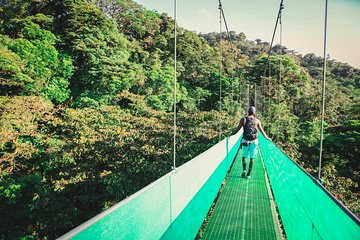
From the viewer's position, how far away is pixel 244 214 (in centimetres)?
228

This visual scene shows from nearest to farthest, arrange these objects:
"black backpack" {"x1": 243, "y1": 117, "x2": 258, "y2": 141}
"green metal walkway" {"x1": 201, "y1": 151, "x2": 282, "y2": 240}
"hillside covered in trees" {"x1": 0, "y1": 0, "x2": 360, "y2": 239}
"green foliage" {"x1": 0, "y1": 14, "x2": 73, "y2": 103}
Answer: "green metal walkway" {"x1": 201, "y1": 151, "x2": 282, "y2": 240} < "black backpack" {"x1": 243, "y1": 117, "x2": 258, "y2": 141} < "hillside covered in trees" {"x1": 0, "y1": 0, "x2": 360, "y2": 239} < "green foliage" {"x1": 0, "y1": 14, "x2": 73, "y2": 103}

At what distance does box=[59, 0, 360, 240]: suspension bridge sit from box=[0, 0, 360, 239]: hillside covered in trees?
3.32 meters

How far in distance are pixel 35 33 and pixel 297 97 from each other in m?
19.9

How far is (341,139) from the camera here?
14.1 meters

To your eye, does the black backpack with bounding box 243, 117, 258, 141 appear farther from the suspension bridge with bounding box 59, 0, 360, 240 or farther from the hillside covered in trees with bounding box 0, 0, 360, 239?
the hillside covered in trees with bounding box 0, 0, 360, 239

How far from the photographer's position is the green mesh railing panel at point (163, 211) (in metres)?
0.76

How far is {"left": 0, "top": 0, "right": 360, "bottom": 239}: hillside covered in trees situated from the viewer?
6.69 m

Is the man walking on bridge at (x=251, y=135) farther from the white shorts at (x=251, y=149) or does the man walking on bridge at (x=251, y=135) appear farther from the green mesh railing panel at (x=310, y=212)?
the green mesh railing panel at (x=310, y=212)

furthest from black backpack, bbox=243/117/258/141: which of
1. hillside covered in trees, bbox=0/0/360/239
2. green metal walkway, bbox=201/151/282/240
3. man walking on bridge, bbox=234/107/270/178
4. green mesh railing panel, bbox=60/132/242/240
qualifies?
hillside covered in trees, bbox=0/0/360/239

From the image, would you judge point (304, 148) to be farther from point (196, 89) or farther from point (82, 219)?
point (82, 219)

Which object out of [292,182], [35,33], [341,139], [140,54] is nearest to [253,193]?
[292,182]

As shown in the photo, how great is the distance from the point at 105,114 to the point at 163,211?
909cm

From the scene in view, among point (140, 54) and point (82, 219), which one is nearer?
point (82, 219)

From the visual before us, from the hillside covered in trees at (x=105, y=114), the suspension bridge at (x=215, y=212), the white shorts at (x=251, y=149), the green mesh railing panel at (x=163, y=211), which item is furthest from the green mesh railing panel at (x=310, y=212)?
the hillside covered in trees at (x=105, y=114)
